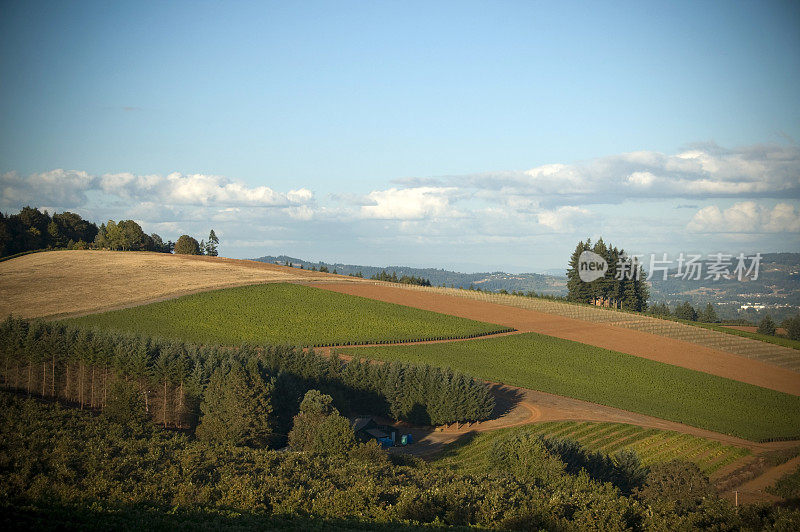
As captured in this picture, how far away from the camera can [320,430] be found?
37938 millimetres

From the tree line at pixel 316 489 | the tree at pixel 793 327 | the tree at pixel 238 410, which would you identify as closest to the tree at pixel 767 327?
the tree at pixel 793 327

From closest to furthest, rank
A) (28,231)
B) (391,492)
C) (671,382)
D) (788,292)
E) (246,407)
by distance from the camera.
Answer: (391,492) → (246,407) → (671,382) → (28,231) → (788,292)

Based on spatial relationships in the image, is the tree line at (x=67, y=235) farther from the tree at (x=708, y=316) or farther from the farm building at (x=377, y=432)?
the tree at (x=708, y=316)

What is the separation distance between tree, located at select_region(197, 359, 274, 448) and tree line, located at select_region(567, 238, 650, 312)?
104 m

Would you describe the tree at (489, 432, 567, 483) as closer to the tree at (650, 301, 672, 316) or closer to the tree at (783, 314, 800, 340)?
the tree at (783, 314, 800, 340)

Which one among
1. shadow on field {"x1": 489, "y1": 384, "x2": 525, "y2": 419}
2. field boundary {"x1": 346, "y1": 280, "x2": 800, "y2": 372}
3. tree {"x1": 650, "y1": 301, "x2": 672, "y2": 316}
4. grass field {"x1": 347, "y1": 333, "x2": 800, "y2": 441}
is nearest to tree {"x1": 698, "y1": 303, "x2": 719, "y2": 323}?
tree {"x1": 650, "y1": 301, "x2": 672, "y2": 316}

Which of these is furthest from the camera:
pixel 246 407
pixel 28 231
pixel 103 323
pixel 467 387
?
pixel 28 231

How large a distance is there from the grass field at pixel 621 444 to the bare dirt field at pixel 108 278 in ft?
187

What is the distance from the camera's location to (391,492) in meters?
27.5

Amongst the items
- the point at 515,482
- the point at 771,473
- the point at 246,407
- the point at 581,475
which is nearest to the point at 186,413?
the point at 246,407

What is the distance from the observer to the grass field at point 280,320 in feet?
232

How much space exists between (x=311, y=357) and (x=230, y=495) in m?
29.2

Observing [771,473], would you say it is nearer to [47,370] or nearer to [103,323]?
[47,370]

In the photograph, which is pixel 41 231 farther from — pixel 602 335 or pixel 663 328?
pixel 663 328
